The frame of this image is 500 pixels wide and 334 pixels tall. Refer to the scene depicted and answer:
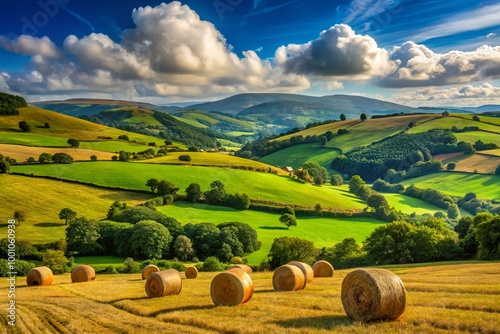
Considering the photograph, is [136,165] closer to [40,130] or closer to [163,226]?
[163,226]

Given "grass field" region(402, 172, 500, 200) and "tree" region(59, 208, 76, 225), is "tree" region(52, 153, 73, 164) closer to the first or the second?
"tree" region(59, 208, 76, 225)

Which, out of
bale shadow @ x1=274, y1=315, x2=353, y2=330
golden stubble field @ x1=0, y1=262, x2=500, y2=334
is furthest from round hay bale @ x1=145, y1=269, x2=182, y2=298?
bale shadow @ x1=274, y1=315, x2=353, y2=330

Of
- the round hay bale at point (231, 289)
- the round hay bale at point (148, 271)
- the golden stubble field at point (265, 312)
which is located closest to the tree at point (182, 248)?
the round hay bale at point (148, 271)

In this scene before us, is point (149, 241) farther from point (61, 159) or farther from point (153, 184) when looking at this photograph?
point (61, 159)

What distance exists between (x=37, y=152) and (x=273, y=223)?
67741 millimetres

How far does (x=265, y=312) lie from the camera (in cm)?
1900

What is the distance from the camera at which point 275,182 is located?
114 m

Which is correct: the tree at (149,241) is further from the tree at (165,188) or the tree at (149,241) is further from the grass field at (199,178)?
the grass field at (199,178)

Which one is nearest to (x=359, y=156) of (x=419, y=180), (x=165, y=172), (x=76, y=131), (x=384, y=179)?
(x=384, y=179)

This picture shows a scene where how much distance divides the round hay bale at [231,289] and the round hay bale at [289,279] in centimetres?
469

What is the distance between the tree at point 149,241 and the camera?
2467 inches

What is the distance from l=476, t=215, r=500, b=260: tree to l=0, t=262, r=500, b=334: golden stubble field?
1879 cm

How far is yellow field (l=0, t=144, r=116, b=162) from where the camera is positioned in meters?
104

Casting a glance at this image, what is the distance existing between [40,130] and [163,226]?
99.7m
